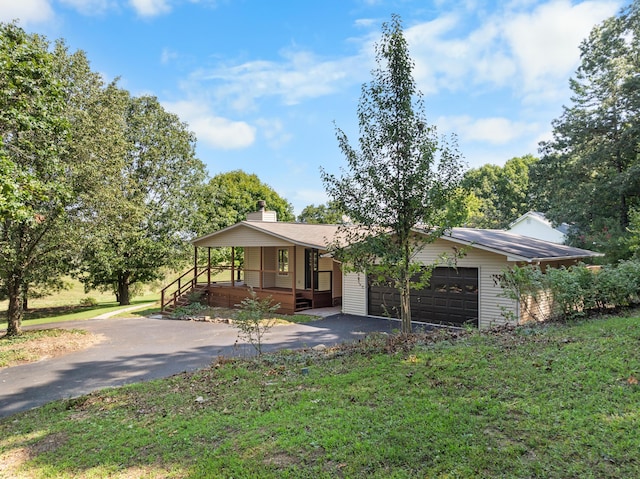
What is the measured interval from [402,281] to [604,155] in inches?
717

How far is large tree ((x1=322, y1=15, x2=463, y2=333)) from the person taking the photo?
7742 mm

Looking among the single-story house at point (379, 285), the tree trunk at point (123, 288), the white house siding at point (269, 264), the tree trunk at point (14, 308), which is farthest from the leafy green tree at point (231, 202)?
the tree trunk at point (14, 308)

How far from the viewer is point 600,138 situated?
21172mm

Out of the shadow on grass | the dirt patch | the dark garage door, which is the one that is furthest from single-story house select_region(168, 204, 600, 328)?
the dirt patch

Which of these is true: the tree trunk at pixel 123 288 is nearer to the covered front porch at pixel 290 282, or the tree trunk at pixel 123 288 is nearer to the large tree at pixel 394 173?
the covered front porch at pixel 290 282

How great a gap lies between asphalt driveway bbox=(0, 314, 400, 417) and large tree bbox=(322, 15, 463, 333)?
4075 millimetres

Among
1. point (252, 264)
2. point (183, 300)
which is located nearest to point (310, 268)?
point (252, 264)

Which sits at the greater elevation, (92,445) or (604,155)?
(604,155)

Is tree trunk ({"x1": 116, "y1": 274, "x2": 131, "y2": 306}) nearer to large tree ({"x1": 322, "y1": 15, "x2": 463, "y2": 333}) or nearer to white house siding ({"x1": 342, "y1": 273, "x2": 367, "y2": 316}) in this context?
white house siding ({"x1": 342, "y1": 273, "x2": 367, "y2": 316})

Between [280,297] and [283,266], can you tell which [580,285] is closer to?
[280,297]

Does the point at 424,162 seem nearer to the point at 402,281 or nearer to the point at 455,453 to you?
the point at 402,281

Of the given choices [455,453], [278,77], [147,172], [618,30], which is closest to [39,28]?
[278,77]

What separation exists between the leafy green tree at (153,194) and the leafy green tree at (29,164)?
935 centimetres

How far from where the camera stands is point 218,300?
65.3 feet
